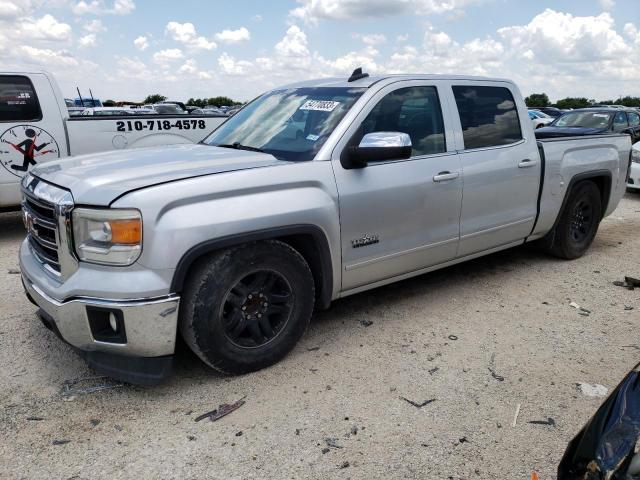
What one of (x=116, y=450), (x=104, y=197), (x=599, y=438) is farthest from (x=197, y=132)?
(x=599, y=438)

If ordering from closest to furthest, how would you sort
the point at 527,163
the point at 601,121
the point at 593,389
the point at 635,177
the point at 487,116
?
the point at 593,389 < the point at 487,116 < the point at 527,163 < the point at 635,177 < the point at 601,121

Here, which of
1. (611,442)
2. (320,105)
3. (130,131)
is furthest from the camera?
(130,131)

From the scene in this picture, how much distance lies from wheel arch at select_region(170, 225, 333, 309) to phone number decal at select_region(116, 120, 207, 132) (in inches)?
186

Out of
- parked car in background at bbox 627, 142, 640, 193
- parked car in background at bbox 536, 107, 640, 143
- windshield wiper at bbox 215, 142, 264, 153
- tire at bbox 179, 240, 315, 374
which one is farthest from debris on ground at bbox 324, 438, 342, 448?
parked car in background at bbox 536, 107, 640, 143

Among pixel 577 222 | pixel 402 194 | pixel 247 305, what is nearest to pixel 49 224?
pixel 247 305

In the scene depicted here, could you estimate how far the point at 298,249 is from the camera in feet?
11.5

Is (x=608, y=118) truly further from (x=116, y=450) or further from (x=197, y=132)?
(x=116, y=450)

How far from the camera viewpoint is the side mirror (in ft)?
11.1

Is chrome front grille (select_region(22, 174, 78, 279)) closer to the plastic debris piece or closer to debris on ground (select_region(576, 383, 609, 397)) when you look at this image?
the plastic debris piece

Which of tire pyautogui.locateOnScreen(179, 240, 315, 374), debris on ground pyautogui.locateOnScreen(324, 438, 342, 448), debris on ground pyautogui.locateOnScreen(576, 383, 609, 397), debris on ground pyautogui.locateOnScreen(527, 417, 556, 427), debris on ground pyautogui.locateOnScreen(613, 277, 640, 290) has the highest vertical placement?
tire pyautogui.locateOnScreen(179, 240, 315, 374)

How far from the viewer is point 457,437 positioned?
9.01 ft

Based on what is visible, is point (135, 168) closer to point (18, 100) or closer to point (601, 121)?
point (18, 100)

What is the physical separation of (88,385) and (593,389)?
3.01m

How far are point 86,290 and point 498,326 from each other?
114 inches
